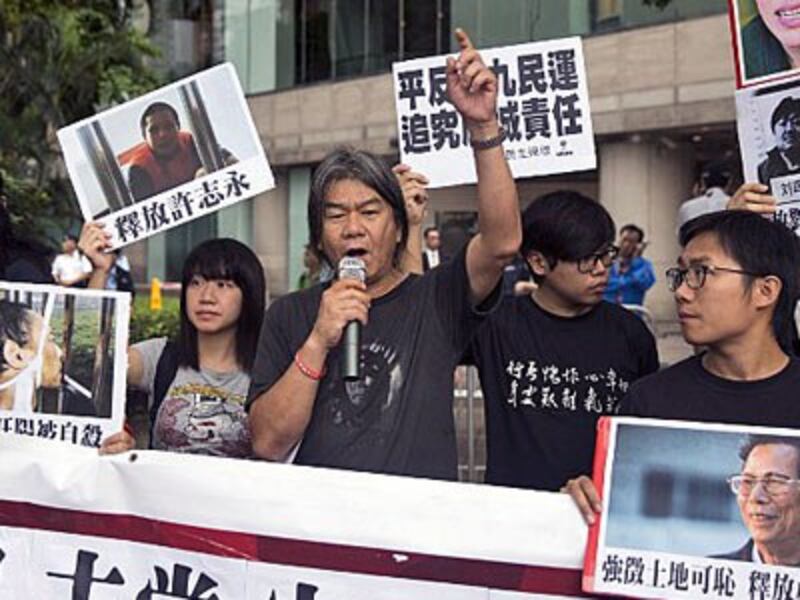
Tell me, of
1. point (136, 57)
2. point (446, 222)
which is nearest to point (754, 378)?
point (136, 57)

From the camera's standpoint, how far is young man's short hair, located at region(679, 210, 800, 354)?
2.54 metres

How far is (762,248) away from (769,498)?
0.57 meters

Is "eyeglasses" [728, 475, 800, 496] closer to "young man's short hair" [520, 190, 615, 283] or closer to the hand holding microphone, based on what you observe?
the hand holding microphone

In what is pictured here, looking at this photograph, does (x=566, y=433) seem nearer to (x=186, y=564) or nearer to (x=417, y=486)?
(x=417, y=486)

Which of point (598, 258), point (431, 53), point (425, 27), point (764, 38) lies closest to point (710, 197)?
point (764, 38)

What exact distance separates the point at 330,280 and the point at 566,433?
2.40 ft

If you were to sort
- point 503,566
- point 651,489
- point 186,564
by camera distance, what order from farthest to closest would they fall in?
point 186,564 → point 503,566 → point 651,489

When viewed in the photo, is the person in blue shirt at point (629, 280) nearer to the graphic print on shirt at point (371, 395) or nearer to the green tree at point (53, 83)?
the green tree at point (53, 83)

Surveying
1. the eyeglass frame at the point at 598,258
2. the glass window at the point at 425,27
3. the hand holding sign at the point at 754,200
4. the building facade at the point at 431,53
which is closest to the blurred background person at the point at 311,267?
the eyeglass frame at the point at 598,258

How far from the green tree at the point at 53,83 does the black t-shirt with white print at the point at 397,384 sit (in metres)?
8.77

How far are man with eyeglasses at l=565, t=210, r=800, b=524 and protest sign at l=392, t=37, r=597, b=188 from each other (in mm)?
1209

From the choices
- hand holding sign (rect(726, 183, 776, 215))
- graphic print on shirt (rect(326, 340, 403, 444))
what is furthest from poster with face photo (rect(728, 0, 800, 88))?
graphic print on shirt (rect(326, 340, 403, 444))

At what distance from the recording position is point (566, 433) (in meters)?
3.18

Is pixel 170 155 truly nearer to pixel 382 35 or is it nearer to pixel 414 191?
pixel 414 191
